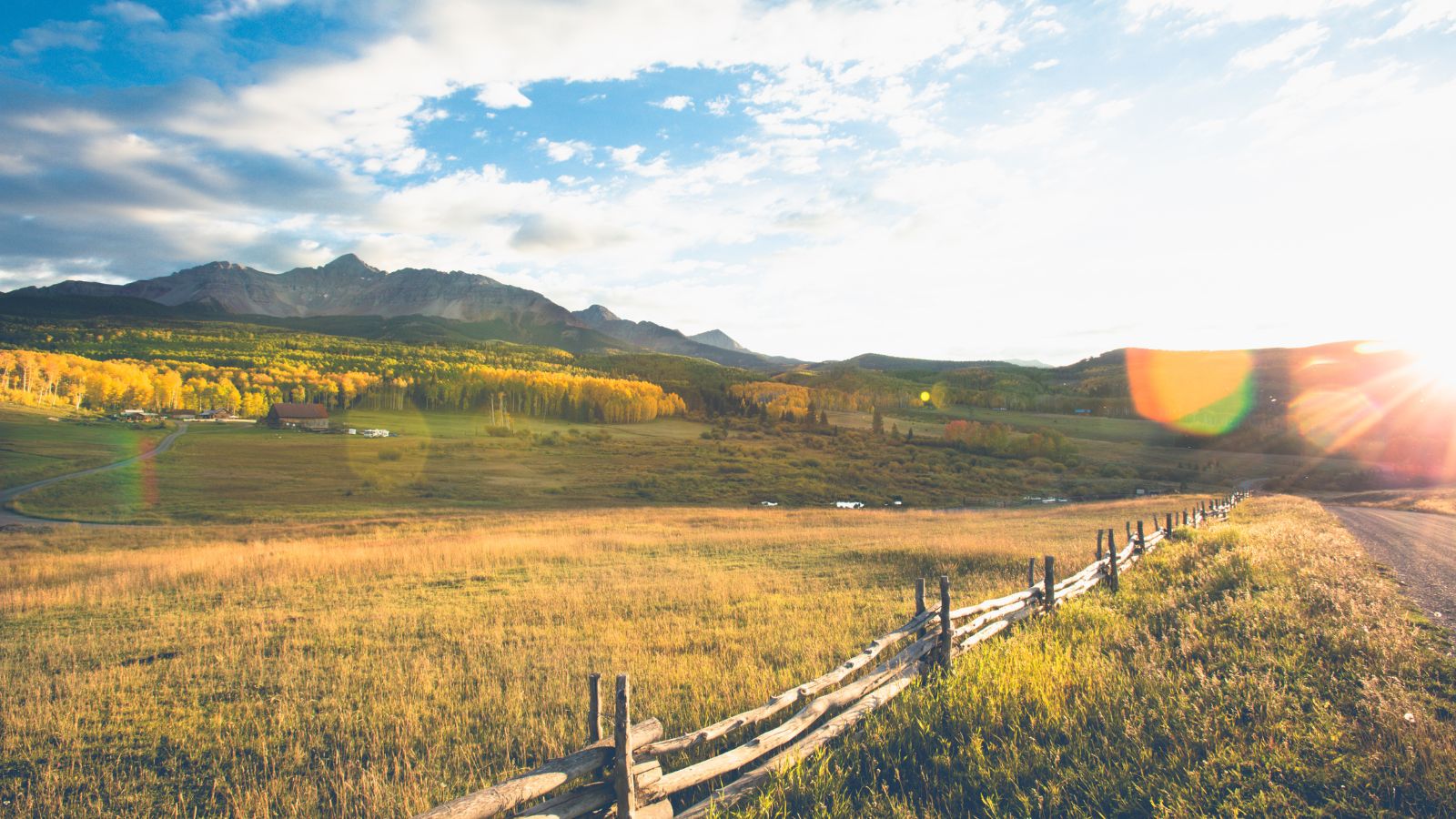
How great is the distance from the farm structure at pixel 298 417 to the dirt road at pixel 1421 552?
414ft

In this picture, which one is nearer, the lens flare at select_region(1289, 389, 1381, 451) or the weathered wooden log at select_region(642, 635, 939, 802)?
the weathered wooden log at select_region(642, 635, 939, 802)

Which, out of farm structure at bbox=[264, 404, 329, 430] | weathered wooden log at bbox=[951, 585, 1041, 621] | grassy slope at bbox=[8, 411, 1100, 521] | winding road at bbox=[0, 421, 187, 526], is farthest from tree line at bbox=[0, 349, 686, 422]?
weathered wooden log at bbox=[951, 585, 1041, 621]

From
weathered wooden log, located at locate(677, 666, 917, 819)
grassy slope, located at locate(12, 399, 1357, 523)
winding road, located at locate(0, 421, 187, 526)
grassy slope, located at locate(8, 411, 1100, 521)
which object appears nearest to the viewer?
weathered wooden log, located at locate(677, 666, 917, 819)

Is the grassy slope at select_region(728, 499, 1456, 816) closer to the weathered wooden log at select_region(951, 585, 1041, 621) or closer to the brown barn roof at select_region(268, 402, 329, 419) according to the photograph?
the weathered wooden log at select_region(951, 585, 1041, 621)

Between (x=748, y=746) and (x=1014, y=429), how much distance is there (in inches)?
5268

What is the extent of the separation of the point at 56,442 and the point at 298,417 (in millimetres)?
42571

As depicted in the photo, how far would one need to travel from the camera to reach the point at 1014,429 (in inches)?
4978

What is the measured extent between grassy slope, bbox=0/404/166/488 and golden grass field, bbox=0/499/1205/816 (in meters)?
45.1

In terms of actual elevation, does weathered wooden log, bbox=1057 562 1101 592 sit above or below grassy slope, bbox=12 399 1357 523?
above

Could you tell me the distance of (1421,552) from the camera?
17297 millimetres

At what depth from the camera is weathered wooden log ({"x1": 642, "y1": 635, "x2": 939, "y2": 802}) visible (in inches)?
203

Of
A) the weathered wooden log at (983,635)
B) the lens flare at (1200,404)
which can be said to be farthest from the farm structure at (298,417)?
the lens flare at (1200,404)

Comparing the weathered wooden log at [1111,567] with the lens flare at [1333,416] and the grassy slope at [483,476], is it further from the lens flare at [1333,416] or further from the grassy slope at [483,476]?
the lens flare at [1333,416]

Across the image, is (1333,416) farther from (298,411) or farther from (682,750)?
(298,411)
